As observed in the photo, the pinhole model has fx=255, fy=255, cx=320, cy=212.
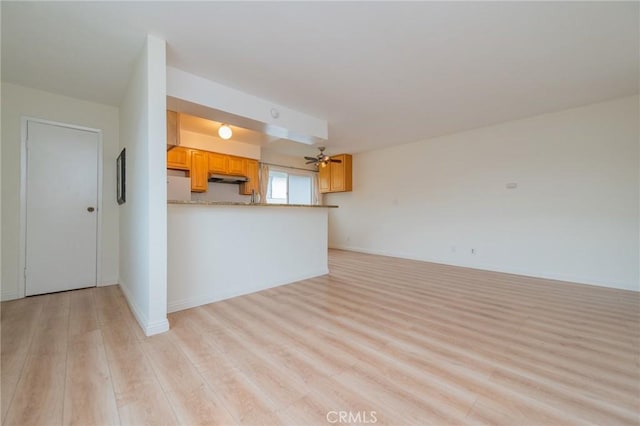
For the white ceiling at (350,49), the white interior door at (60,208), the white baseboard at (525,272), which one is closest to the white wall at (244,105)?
the white ceiling at (350,49)

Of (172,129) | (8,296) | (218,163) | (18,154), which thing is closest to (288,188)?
(218,163)

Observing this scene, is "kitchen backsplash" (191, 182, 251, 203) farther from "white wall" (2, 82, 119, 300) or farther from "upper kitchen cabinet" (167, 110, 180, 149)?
"upper kitchen cabinet" (167, 110, 180, 149)

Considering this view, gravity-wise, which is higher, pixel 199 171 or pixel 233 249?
pixel 199 171

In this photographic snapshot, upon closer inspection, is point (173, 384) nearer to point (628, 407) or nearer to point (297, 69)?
point (628, 407)

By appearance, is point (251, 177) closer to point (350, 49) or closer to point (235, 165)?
point (235, 165)

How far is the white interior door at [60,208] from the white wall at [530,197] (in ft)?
18.4

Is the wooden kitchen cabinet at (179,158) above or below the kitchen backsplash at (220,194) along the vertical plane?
above

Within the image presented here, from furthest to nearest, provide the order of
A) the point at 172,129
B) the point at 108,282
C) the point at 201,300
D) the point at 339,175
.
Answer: the point at 339,175 → the point at 108,282 → the point at 172,129 → the point at 201,300

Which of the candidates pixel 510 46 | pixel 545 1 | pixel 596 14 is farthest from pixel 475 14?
pixel 596 14

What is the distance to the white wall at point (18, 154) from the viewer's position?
9.82ft

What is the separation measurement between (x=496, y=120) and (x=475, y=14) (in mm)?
2980

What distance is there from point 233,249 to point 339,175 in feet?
14.7

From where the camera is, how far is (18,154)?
121 inches

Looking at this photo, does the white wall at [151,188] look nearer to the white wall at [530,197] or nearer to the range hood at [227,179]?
the range hood at [227,179]
